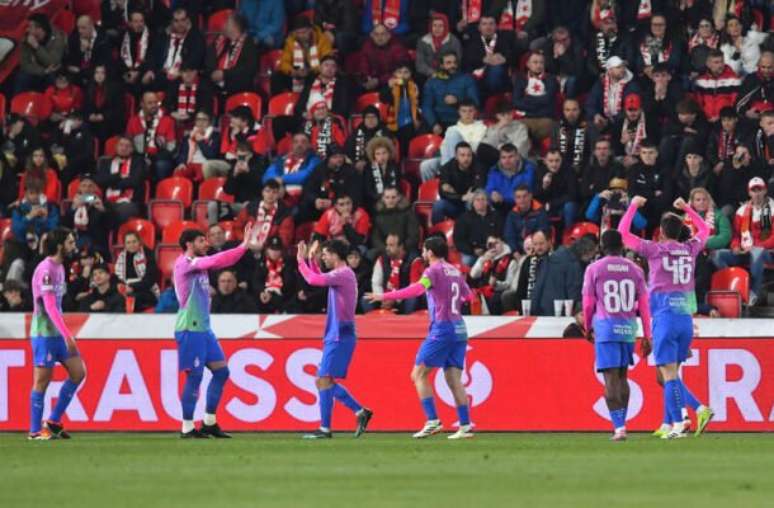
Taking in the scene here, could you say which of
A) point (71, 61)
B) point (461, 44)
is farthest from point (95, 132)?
point (461, 44)

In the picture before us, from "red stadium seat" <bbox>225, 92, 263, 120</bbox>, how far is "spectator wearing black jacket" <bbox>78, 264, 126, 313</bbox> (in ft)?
16.7

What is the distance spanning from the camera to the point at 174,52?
95.1 feet

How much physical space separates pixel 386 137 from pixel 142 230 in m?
3.77

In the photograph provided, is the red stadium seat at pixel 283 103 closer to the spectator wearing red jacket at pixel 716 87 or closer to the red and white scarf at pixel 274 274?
the red and white scarf at pixel 274 274

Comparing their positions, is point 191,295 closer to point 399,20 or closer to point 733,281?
point 733,281

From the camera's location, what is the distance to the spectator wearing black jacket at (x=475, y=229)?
24250mm

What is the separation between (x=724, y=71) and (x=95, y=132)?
386 inches

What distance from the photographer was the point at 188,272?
1833 cm

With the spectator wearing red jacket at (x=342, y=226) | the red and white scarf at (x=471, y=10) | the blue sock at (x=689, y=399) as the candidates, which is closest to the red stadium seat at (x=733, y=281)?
the spectator wearing red jacket at (x=342, y=226)

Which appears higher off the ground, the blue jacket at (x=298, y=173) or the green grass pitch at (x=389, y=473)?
the blue jacket at (x=298, y=173)

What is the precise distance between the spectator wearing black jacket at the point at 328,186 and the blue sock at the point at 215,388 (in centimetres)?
705

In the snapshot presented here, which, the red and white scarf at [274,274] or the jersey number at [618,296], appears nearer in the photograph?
the jersey number at [618,296]

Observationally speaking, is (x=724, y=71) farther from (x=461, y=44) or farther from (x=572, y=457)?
(x=572, y=457)

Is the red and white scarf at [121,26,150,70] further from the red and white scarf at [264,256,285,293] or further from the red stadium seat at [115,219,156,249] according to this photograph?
the red and white scarf at [264,256,285,293]
